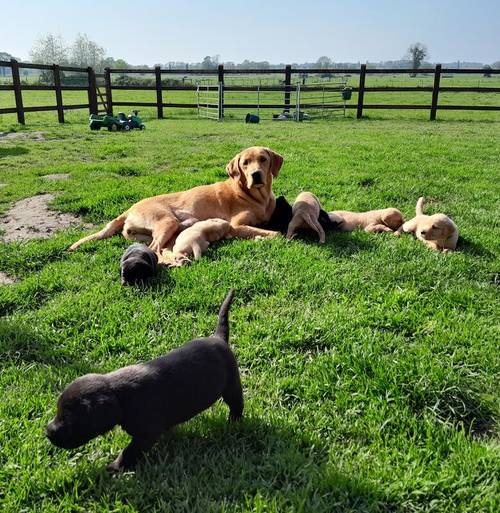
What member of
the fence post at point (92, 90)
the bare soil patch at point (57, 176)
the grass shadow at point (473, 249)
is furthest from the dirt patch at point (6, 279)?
the fence post at point (92, 90)

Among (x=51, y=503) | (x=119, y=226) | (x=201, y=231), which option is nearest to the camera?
(x=51, y=503)

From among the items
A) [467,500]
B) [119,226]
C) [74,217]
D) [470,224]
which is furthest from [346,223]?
[467,500]

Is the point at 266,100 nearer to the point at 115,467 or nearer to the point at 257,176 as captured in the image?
the point at 257,176

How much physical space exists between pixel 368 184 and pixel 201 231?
367 centimetres

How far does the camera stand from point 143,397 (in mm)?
2057

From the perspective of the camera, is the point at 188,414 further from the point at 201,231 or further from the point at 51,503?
the point at 201,231

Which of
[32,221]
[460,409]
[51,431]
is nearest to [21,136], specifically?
[32,221]

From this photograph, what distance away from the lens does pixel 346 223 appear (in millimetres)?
5723

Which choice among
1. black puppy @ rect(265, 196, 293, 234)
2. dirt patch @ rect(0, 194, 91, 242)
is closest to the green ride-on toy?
dirt patch @ rect(0, 194, 91, 242)

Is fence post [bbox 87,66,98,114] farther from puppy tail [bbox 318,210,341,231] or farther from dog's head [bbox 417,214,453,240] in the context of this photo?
dog's head [bbox 417,214,453,240]

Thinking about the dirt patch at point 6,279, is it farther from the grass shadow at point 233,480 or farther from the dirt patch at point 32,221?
the grass shadow at point 233,480

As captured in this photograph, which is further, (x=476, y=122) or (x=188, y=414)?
(x=476, y=122)

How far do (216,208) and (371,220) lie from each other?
182 centimetres

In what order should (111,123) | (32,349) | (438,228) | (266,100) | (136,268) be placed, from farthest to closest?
(266,100), (111,123), (438,228), (136,268), (32,349)
